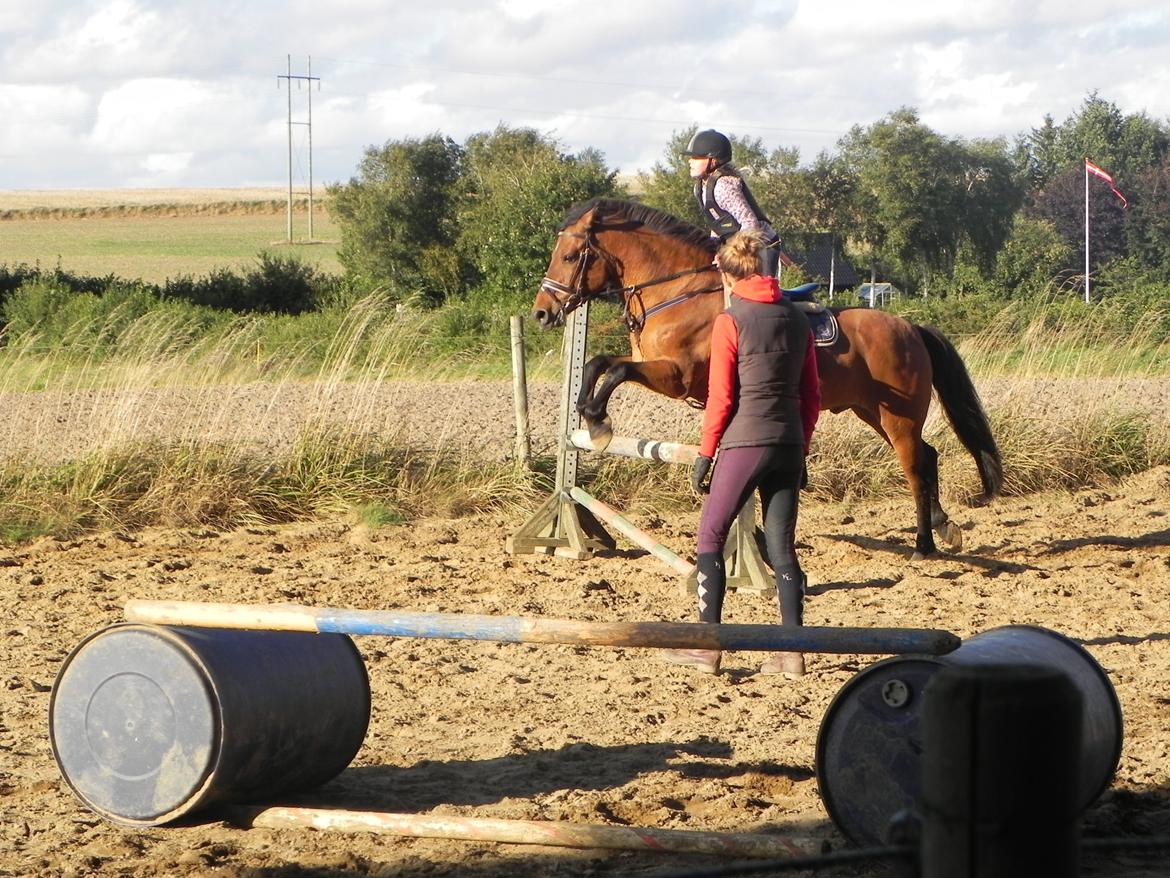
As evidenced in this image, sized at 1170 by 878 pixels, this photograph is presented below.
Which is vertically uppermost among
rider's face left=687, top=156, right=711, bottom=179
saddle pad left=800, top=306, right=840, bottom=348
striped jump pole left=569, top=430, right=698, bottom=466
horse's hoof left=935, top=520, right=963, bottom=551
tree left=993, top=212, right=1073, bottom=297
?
tree left=993, top=212, right=1073, bottom=297

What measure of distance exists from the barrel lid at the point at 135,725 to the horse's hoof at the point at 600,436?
416 centimetres

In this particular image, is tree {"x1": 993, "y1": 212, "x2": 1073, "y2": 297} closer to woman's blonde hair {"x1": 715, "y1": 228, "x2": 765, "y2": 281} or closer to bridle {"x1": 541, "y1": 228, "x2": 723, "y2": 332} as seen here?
bridle {"x1": 541, "y1": 228, "x2": 723, "y2": 332}

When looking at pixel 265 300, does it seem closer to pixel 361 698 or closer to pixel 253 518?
pixel 253 518

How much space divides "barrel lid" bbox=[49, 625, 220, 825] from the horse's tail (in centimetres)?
654

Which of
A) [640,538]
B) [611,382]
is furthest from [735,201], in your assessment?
[640,538]

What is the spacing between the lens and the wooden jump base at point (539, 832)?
3.85m

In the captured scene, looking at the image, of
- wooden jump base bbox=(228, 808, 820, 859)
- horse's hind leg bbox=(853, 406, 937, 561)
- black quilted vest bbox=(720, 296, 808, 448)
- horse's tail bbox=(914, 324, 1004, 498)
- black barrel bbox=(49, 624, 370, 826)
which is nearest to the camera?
wooden jump base bbox=(228, 808, 820, 859)

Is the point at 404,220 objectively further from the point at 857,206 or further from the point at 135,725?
the point at 135,725

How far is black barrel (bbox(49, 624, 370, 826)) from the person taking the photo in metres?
4.17

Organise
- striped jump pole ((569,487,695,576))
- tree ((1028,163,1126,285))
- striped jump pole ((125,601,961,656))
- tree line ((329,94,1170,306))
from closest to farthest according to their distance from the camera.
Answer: striped jump pole ((125,601,961,656)), striped jump pole ((569,487,695,576)), tree line ((329,94,1170,306)), tree ((1028,163,1126,285))

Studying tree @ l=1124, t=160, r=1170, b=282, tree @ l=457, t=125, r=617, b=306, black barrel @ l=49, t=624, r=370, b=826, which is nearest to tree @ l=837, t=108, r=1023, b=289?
tree @ l=1124, t=160, r=1170, b=282

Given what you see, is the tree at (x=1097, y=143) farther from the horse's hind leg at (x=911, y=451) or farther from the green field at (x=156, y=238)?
the horse's hind leg at (x=911, y=451)

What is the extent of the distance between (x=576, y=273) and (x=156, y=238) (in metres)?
60.3

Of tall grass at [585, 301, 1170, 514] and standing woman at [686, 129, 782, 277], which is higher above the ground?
standing woman at [686, 129, 782, 277]
